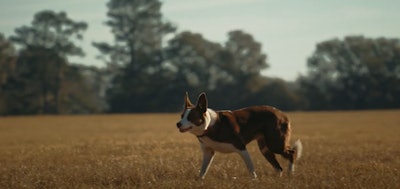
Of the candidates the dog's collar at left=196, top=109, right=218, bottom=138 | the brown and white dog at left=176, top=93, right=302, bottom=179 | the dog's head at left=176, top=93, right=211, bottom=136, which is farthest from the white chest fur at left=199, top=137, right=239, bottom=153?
the dog's head at left=176, top=93, right=211, bottom=136

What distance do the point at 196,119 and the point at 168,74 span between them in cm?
8048

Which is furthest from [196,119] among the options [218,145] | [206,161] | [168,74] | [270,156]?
[168,74]

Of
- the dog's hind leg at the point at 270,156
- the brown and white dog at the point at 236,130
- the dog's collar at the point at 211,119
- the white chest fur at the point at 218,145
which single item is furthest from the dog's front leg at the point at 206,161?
the dog's hind leg at the point at 270,156

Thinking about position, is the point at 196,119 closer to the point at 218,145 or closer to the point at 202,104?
the point at 202,104

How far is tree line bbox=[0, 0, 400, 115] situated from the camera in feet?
283

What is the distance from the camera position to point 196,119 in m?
12.3

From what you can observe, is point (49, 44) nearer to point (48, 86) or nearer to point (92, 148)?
point (48, 86)

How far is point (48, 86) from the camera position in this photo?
86375 millimetres

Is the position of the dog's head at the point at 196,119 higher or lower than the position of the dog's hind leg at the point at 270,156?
higher

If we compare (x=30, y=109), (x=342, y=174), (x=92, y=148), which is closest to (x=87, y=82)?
(x=30, y=109)

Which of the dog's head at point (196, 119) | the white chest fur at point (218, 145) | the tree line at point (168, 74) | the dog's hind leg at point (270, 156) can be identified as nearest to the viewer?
the dog's head at point (196, 119)

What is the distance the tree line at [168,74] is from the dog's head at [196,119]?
248ft

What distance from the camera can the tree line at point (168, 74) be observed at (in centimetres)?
8638

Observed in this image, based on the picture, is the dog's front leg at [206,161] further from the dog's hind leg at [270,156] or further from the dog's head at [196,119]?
the dog's hind leg at [270,156]
